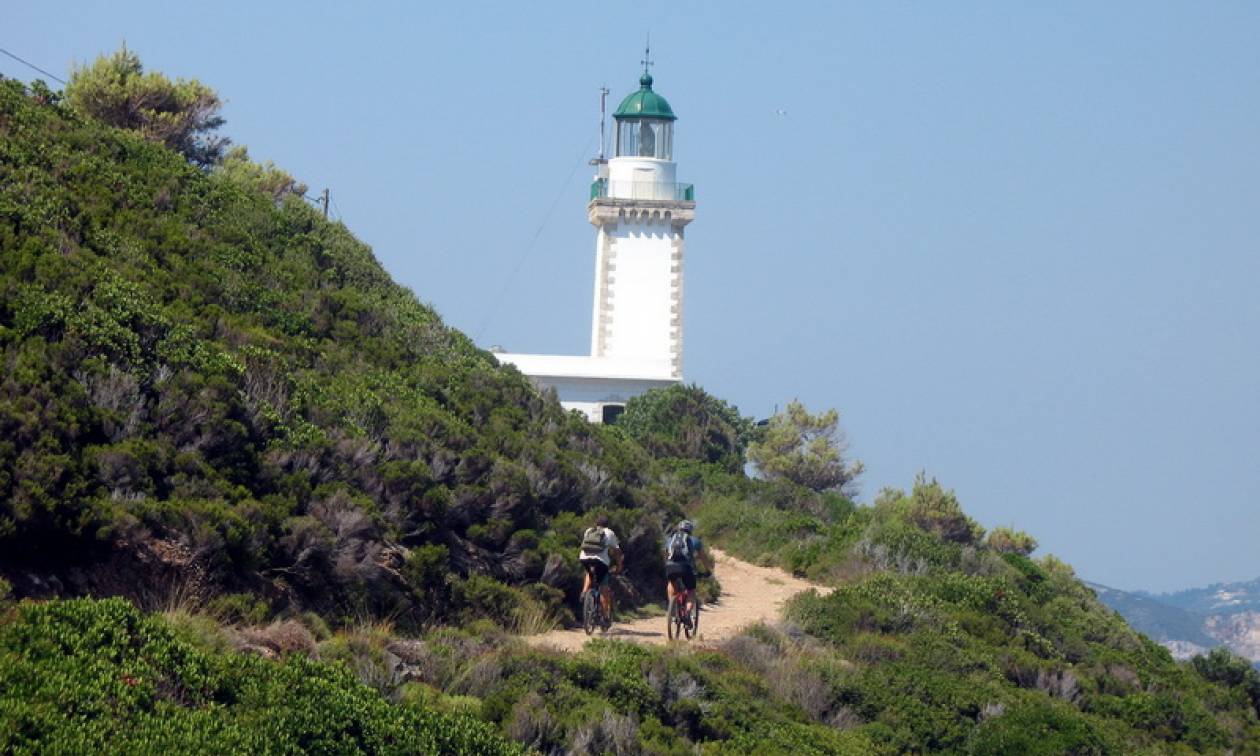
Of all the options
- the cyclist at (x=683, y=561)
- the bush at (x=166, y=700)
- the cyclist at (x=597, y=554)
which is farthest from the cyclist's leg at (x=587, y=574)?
the bush at (x=166, y=700)

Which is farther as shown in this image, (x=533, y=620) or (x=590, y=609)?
(x=590, y=609)

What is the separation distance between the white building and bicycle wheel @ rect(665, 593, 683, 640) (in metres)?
24.8

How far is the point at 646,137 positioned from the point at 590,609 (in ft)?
96.1

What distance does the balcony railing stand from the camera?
145ft

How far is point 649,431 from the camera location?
117 ft

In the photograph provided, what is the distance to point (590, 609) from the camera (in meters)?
16.7

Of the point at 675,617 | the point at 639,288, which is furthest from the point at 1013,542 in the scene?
the point at 675,617

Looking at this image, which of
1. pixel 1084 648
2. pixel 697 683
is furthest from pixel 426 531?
pixel 1084 648

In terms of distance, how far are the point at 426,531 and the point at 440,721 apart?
590 centimetres

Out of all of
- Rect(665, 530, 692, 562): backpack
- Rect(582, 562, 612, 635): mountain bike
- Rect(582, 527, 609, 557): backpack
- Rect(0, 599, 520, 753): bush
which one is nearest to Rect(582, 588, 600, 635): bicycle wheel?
Rect(582, 562, 612, 635): mountain bike

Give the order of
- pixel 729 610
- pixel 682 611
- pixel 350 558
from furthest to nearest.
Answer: pixel 729 610
pixel 682 611
pixel 350 558

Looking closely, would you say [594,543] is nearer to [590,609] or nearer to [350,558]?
[590,609]

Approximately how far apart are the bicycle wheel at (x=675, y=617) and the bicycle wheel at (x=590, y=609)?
663mm

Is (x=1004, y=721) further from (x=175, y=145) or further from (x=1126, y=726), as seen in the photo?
(x=175, y=145)
